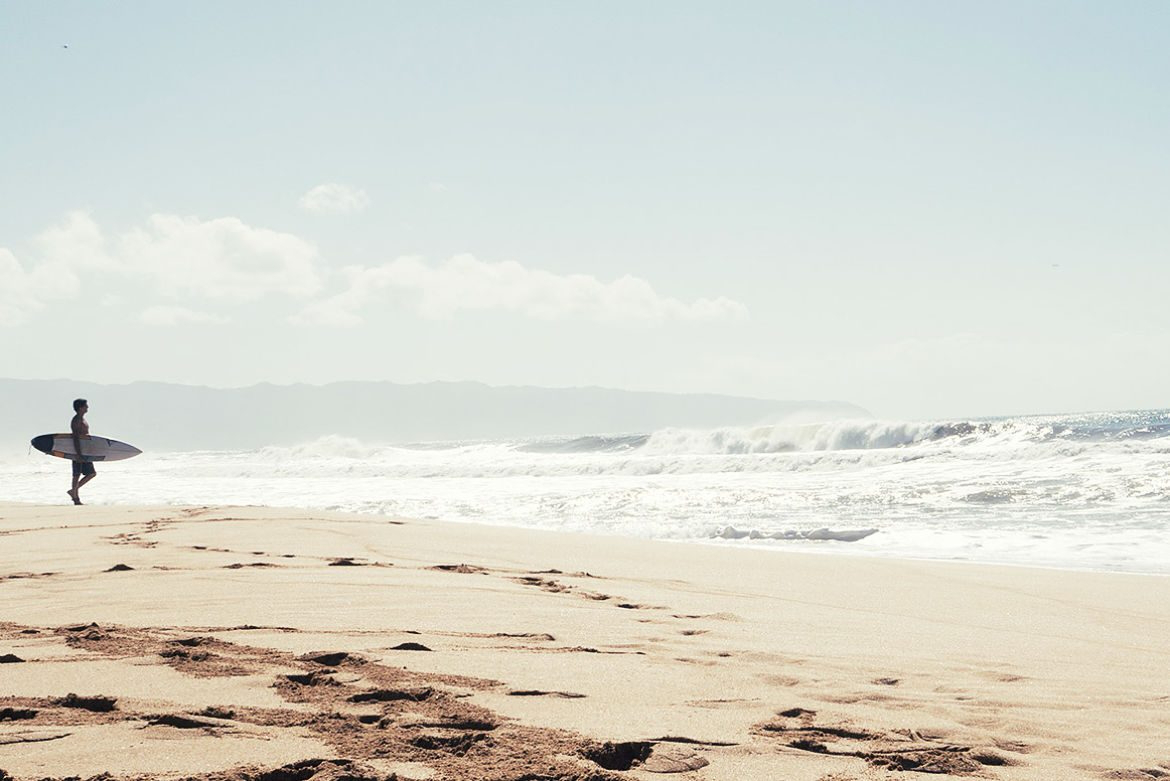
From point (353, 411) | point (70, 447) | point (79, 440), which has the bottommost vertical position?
point (70, 447)

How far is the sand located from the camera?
200cm

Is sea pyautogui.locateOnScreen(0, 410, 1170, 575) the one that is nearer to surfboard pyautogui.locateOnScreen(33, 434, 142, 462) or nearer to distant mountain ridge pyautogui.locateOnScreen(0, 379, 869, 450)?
surfboard pyautogui.locateOnScreen(33, 434, 142, 462)

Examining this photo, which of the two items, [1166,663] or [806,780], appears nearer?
[806,780]

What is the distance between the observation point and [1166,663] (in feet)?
11.0

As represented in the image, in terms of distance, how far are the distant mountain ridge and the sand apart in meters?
114

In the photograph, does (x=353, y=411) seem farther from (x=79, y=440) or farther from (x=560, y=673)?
(x=560, y=673)

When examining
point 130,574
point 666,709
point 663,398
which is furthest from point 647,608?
point 663,398

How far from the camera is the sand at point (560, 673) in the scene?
200 cm

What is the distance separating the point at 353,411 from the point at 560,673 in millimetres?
166877

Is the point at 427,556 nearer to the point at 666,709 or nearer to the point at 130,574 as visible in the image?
the point at 130,574

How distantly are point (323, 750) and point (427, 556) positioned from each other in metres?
4.06

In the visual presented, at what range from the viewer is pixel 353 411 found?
538 ft

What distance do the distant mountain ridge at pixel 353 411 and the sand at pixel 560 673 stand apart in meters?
114

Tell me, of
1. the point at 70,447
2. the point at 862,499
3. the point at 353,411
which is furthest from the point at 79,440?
the point at 353,411
